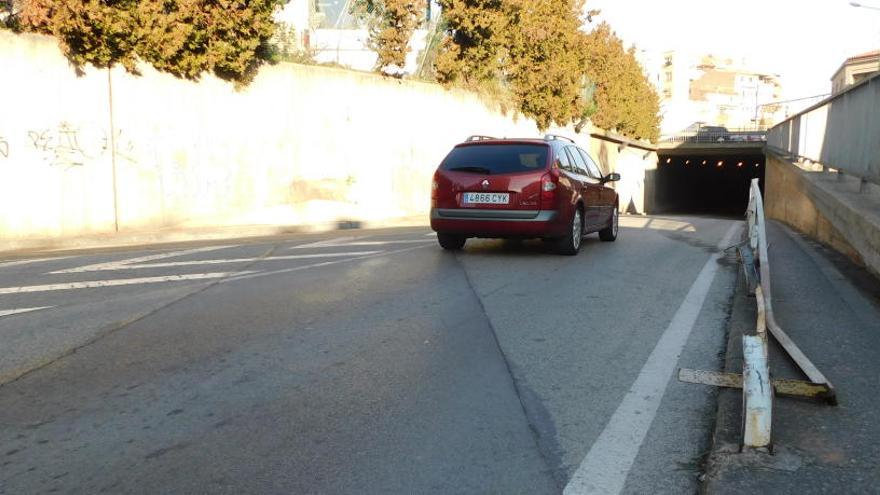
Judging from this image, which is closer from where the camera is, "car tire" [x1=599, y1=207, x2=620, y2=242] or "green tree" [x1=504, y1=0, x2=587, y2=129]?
"car tire" [x1=599, y1=207, x2=620, y2=242]

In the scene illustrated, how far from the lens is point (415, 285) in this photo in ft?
24.5

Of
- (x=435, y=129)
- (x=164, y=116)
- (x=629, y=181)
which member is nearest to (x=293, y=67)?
(x=164, y=116)

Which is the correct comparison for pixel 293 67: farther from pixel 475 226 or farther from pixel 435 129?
pixel 475 226

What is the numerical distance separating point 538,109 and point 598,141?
8.03 m

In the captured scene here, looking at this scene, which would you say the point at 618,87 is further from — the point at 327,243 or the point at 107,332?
the point at 107,332

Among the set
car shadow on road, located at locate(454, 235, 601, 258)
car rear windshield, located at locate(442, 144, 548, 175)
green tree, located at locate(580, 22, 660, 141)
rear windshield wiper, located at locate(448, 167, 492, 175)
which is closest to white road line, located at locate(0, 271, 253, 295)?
rear windshield wiper, located at locate(448, 167, 492, 175)

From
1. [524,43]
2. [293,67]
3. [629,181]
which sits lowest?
[629,181]

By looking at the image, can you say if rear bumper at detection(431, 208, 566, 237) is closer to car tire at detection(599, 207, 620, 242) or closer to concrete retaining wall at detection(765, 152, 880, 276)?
car tire at detection(599, 207, 620, 242)

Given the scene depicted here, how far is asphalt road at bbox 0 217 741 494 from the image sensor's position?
10.2 ft

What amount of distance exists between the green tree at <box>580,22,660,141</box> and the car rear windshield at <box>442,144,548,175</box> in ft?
74.0

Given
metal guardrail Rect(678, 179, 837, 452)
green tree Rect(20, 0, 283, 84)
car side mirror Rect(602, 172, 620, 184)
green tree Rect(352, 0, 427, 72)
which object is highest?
green tree Rect(352, 0, 427, 72)

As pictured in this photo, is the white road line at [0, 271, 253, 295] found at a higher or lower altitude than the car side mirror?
lower

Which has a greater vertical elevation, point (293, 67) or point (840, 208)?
point (293, 67)

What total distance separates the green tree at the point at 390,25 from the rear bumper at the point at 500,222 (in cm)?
1168
